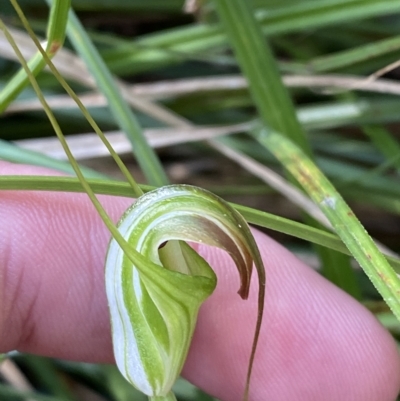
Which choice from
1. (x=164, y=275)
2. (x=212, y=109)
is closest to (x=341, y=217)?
(x=164, y=275)

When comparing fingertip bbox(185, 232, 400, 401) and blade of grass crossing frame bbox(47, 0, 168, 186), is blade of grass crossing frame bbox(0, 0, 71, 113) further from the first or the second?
fingertip bbox(185, 232, 400, 401)

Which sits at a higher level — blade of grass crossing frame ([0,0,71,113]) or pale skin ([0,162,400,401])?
blade of grass crossing frame ([0,0,71,113])

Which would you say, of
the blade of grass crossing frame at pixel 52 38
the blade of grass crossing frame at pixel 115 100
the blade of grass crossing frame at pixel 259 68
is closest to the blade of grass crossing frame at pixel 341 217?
the blade of grass crossing frame at pixel 259 68

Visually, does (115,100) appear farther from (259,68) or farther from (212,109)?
(212,109)

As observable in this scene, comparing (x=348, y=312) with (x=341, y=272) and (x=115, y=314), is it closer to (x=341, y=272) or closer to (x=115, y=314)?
(x=341, y=272)

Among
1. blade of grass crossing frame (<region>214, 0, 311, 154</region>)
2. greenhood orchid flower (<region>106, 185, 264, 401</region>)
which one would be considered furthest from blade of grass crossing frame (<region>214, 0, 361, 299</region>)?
greenhood orchid flower (<region>106, 185, 264, 401</region>)

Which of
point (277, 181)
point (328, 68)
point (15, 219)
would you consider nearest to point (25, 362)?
point (15, 219)
